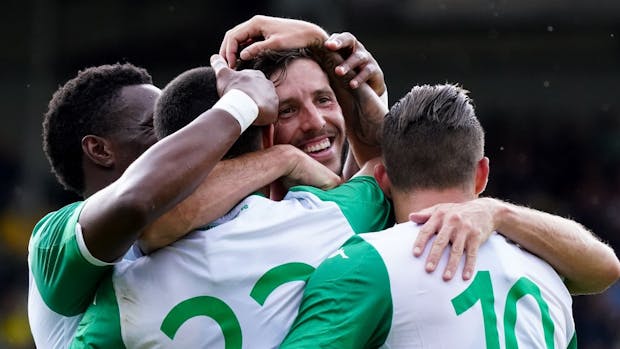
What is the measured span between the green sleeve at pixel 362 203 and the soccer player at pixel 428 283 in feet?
0.47

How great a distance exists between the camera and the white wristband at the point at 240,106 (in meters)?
3.54

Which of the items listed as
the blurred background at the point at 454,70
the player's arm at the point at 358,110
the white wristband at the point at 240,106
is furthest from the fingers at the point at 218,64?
the blurred background at the point at 454,70

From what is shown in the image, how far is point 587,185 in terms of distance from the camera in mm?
15125

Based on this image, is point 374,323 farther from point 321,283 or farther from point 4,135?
point 4,135

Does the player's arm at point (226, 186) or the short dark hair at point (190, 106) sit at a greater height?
the short dark hair at point (190, 106)

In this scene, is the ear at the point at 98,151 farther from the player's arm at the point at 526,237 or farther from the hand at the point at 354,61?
the player's arm at the point at 526,237

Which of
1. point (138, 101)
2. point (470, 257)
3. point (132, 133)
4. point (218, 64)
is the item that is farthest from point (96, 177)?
point (470, 257)

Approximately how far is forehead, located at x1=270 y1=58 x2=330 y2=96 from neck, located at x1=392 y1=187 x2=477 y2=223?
2.87ft

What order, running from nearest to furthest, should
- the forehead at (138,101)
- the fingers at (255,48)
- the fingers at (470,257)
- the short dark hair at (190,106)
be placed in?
the fingers at (470,257)
the short dark hair at (190,106)
the fingers at (255,48)
the forehead at (138,101)

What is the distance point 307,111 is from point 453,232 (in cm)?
116

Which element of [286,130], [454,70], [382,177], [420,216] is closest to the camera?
[420,216]

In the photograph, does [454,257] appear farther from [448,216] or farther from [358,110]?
[358,110]

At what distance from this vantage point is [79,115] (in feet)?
14.8

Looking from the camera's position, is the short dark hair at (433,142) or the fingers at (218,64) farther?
the fingers at (218,64)
